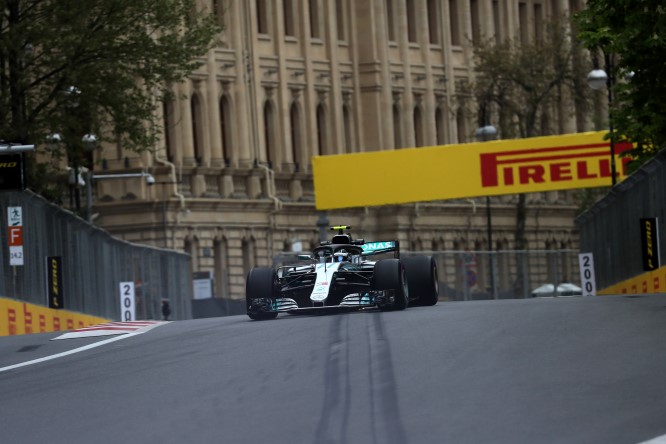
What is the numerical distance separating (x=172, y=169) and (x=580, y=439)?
219ft

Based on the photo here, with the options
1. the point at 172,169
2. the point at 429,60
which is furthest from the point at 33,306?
the point at 429,60

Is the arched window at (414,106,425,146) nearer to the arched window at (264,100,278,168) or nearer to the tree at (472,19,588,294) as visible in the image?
the arched window at (264,100,278,168)

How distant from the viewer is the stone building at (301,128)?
80438 mm

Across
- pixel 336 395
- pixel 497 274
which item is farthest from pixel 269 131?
pixel 336 395

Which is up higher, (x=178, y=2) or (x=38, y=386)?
(x=178, y=2)

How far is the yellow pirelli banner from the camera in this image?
184 feet

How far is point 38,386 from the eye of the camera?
17.5 metres

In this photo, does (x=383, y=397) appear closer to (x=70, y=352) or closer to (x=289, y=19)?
(x=70, y=352)

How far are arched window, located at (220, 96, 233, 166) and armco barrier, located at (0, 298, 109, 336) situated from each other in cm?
4627

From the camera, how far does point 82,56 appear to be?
163ft

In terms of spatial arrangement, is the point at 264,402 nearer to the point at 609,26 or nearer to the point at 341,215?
the point at 609,26

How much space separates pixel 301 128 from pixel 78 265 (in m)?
51.9

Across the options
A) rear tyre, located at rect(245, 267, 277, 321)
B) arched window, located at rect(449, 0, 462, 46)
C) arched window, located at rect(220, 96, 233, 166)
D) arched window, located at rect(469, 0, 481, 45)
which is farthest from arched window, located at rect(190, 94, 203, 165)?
rear tyre, located at rect(245, 267, 277, 321)

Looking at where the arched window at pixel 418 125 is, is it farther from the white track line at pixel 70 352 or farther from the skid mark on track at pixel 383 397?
the skid mark on track at pixel 383 397
